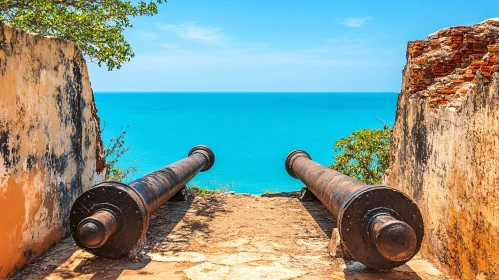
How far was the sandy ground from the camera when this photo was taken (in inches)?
191

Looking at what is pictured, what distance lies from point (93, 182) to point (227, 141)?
5682 cm

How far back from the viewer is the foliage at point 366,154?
43.4 ft

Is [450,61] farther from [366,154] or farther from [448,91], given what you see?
[366,154]

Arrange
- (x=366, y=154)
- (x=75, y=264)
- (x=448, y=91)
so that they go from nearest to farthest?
(x=75, y=264) → (x=448, y=91) → (x=366, y=154)

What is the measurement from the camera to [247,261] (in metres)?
5.31

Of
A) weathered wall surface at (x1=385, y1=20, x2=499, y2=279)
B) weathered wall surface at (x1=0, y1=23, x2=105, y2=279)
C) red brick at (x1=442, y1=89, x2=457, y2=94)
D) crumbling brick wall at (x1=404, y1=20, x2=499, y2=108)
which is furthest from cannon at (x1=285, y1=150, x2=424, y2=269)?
weathered wall surface at (x1=0, y1=23, x2=105, y2=279)

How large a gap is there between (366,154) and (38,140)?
10173 millimetres

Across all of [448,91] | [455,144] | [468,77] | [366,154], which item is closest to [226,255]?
[455,144]

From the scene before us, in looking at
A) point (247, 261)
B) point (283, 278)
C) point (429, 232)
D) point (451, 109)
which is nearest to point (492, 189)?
point (451, 109)

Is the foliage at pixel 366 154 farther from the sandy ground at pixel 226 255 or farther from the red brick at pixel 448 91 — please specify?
the red brick at pixel 448 91

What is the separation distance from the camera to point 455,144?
468cm

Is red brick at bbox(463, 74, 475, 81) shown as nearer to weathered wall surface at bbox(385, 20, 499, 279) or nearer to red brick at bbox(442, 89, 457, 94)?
weathered wall surface at bbox(385, 20, 499, 279)

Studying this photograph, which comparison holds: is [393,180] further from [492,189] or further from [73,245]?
[73,245]

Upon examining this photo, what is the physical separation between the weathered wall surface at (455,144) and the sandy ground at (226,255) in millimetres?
629
